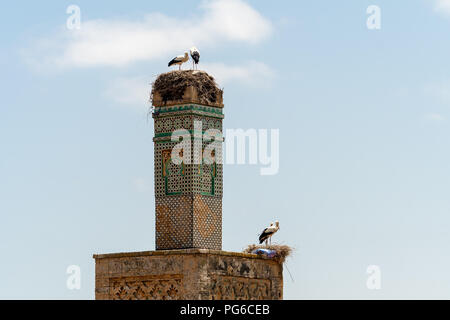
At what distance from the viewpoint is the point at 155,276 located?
82.3 feet

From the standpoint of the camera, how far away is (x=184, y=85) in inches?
1024

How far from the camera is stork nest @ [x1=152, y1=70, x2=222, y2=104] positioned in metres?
26.0

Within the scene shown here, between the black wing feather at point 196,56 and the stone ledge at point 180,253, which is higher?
the black wing feather at point 196,56

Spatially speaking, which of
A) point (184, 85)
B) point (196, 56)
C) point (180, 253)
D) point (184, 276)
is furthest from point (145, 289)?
point (196, 56)

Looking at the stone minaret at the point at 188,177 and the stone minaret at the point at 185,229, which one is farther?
the stone minaret at the point at 188,177

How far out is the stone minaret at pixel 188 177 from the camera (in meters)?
25.7

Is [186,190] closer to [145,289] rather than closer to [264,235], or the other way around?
[264,235]

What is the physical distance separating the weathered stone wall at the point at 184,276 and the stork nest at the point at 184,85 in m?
3.01

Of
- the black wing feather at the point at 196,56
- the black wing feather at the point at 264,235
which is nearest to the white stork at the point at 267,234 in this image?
the black wing feather at the point at 264,235

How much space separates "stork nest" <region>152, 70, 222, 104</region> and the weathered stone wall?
3.01 metres

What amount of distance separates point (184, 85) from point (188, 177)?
1714mm

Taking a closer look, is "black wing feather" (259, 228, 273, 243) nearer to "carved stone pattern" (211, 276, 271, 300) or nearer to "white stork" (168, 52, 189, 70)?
"carved stone pattern" (211, 276, 271, 300)

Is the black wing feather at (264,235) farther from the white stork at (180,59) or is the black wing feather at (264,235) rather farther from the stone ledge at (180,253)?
the white stork at (180,59)
